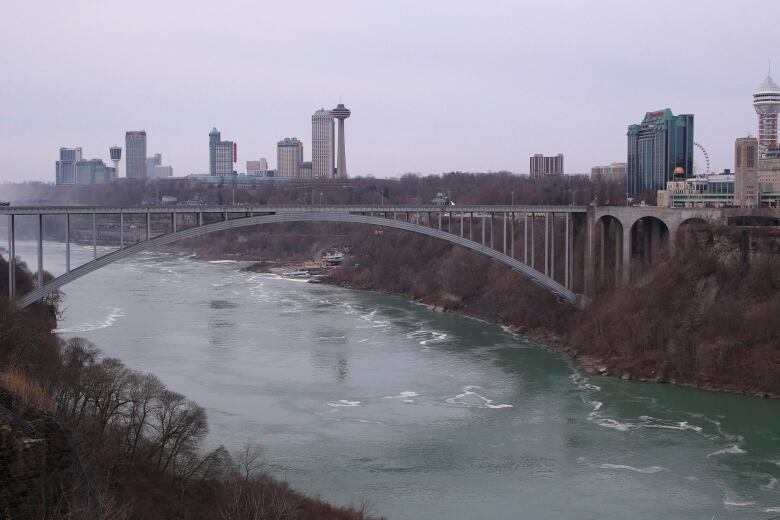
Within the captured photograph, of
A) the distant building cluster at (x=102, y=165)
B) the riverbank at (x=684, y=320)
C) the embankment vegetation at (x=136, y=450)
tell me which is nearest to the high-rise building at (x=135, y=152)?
the distant building cluster at (x=102, y=165)

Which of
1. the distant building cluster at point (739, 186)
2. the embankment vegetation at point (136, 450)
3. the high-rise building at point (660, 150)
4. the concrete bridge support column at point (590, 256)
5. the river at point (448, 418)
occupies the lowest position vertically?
the river at point (448, 418)

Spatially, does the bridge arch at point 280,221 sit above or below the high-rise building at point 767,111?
below

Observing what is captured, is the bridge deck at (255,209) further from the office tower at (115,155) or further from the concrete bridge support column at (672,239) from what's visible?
the office tower at (115,155)

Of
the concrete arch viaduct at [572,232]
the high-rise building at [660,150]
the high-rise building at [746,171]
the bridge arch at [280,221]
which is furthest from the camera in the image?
the high-rise building at [660,150]

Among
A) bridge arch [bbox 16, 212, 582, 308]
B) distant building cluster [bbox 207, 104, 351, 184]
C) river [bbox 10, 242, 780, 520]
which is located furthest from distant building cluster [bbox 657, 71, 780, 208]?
distant building cluster [bbox 207, 104, 351, 184]

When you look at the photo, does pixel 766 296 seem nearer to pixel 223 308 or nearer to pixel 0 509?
pixel 223 308

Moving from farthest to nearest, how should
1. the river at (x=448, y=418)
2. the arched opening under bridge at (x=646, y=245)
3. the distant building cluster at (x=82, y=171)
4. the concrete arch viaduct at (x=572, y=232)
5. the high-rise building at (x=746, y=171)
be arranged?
1. the distant building cluster at (x=82, y=171)
2. the high-rise building at (x=746, y=171)
3. the arched opening under bridge at (x=646, y=245)
4. the concrete arch viaduct at (x=572, y=232)
5. the river at (x=448, y=418)
